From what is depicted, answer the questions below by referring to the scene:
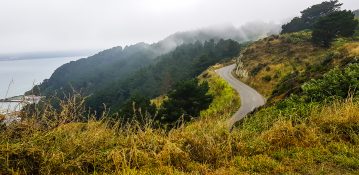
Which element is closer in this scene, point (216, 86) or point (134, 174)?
point (134, 174)

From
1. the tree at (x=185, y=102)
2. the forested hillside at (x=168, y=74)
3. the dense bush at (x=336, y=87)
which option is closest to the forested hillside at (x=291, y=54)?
the tree at (x=185, y=102)

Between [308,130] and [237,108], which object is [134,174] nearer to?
[308,130]

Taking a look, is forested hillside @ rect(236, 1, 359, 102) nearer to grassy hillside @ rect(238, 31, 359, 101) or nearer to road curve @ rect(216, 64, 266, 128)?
grassy hillside @ rect(238, 31, 359, 101)

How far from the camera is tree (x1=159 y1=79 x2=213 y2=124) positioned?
33031mm

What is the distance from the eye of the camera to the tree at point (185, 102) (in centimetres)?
3303

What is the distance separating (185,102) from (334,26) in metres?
32.6

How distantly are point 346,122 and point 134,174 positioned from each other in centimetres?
435

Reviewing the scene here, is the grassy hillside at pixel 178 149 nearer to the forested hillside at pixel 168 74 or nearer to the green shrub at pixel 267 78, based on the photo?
the green shrub at pixel 267 78

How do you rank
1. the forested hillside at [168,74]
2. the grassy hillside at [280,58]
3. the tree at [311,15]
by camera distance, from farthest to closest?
the forested hillside at [168,74]
the tree at [311,15]
the grassy hillside at [280,58]

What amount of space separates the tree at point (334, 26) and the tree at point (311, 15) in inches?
A: 933

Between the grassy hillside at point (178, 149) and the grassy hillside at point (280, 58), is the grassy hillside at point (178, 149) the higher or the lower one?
the higher one

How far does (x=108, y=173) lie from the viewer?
5117 millimetres

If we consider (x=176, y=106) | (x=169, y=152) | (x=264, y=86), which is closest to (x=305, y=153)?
(x=169, y=152)

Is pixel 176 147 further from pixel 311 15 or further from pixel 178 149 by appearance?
pixel 311 15
